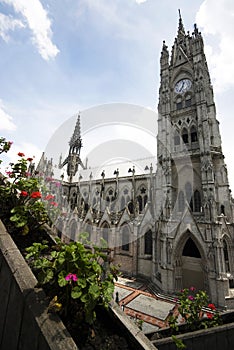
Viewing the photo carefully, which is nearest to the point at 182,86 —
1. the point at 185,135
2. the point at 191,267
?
the point at 185,135

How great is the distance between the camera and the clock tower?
1520 cm

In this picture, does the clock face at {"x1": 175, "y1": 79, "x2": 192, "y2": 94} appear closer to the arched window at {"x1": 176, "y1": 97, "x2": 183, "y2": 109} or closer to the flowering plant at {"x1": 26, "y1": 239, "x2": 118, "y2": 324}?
the arched window at {"x1": 176, "y1": 97, "x2": 183, "y2": 109}

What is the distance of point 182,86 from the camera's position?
915 inches

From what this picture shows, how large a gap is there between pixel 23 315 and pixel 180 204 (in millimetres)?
18272

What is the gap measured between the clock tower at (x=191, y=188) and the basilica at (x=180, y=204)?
80mm

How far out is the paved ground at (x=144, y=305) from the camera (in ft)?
36.7

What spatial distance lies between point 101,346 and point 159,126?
22593mm

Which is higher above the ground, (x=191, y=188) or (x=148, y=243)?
(x=191, y=188)

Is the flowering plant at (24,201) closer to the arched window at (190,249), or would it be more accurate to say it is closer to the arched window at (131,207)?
the arched window at (190,249)

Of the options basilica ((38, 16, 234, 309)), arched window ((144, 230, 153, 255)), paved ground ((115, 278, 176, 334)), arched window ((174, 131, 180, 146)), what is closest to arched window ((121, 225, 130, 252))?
basilica ((38, 16, 234, 309))

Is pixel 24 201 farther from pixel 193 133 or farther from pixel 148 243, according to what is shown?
pixel 193 133

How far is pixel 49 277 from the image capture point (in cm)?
227

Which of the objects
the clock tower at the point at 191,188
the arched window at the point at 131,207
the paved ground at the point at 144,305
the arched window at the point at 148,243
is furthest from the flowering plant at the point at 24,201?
the arched window at the point at 131,207

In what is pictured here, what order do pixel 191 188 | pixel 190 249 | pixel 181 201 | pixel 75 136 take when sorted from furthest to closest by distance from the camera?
pixel 75 136, pixel 181 201, pixel 191 188, pixel 190 249
